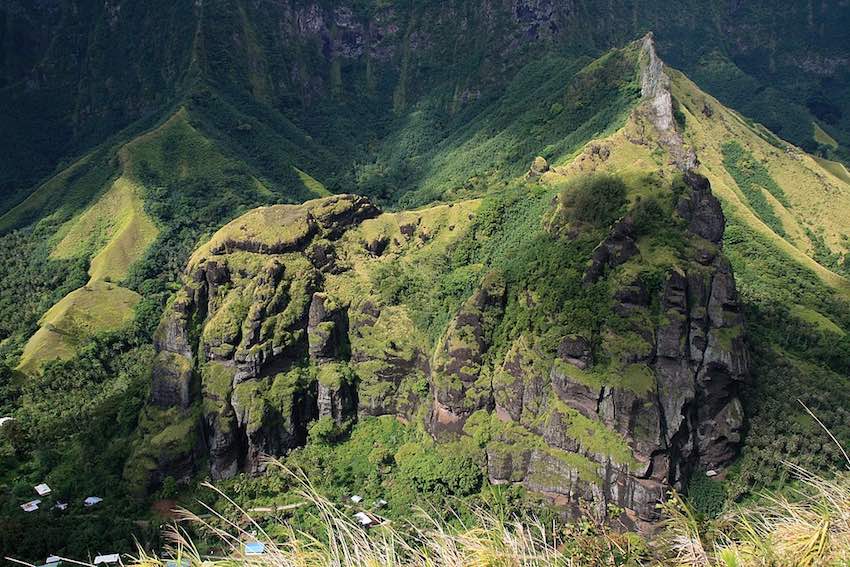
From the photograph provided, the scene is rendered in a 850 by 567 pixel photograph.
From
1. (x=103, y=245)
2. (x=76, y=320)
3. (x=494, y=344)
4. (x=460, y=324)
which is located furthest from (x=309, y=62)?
(x=494, y=344)

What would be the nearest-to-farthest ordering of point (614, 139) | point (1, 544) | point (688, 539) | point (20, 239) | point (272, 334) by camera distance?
point (688, 539) → point (1, 544) → point (272, 334) → point (614, 139) → point (20, 239)

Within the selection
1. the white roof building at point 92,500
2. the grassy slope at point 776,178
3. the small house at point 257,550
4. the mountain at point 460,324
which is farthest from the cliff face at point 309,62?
the small house at point 257,550

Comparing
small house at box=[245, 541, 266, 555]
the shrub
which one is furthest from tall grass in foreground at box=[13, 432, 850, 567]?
the shrub

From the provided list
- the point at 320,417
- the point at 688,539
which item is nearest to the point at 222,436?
the point at 320,417

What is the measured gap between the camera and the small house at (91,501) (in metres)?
51.0

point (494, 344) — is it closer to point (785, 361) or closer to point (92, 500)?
point (785, 361)

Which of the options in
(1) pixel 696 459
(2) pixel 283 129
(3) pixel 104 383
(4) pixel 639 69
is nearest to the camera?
(1) pixel 696 459

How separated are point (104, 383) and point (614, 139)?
60.0 meters

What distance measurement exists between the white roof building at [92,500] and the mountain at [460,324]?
92 centimetres

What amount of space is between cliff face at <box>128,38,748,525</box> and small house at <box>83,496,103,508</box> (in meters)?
3.76

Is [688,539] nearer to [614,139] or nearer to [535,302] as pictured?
[535,302]

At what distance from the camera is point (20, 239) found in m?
104

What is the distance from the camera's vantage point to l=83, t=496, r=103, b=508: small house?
5103cm

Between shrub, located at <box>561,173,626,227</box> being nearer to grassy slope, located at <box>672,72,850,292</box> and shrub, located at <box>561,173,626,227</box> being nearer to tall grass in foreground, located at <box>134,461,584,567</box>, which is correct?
grassy slope, located at <box>672,72,850,292</box>
